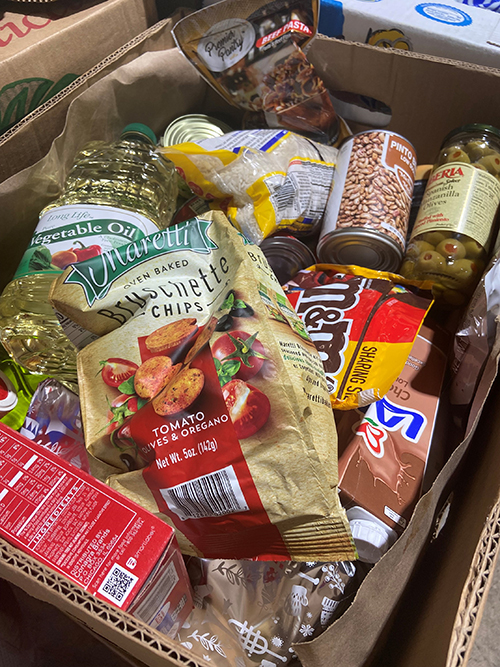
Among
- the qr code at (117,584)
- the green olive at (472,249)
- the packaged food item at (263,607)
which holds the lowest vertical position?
the packaged food item at (263,607)

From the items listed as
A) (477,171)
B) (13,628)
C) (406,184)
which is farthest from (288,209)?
(13,628)

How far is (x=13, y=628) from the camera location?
0.92m

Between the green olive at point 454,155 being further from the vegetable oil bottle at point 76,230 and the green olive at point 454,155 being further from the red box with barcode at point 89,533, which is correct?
the red box with barcode at point 89,533

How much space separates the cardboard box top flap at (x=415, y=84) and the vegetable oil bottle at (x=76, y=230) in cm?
48

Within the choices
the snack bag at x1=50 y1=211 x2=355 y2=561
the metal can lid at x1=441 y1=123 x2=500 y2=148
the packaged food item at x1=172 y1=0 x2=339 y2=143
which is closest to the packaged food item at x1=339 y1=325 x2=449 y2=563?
the snack bag at x1=50 y1=211 x2=355 y2=561

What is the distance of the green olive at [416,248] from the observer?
2.98 ft

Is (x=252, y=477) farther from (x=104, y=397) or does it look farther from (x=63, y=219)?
(x=63, y=219)

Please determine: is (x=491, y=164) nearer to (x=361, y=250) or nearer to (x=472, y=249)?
(x=472, y=249)

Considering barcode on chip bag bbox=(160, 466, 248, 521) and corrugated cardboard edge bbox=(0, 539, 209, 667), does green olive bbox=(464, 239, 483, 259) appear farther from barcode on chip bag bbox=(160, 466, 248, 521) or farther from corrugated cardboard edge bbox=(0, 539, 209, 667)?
corrugated cardboard edge bbox=(0, 539, 209, 667)

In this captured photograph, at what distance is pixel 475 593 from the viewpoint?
1.66 feet

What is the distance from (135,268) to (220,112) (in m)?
0.80

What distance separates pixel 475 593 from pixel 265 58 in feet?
3.38

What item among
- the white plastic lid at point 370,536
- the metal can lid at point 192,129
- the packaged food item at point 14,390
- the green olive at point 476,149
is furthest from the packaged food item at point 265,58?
the white plastic lid at point 370,536

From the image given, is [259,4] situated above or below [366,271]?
above
